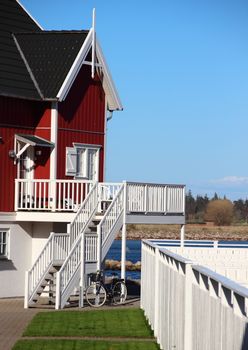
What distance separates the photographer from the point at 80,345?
58.2 ft

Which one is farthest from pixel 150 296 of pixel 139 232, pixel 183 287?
pixel 139 232

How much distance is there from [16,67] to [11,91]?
6.07 feet

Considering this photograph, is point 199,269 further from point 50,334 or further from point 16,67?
point 16,67

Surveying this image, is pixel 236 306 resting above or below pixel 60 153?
below

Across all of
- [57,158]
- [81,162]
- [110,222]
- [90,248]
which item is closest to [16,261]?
[57,158]

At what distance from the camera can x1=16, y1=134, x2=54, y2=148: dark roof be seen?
30400mm

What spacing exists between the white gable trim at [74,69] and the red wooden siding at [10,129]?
2.38ft

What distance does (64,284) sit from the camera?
26.5 meters

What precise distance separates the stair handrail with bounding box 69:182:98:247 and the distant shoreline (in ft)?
411

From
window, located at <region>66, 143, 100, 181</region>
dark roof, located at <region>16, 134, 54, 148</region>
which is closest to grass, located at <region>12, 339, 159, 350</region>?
dark roof, located at <region>16, 134, 54, 148</region>

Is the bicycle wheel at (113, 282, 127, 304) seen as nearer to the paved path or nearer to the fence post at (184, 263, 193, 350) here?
the paved path

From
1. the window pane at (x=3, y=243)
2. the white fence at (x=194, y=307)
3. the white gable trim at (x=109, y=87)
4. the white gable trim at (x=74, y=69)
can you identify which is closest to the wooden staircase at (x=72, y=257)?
the window pane at (x=3, y=243)

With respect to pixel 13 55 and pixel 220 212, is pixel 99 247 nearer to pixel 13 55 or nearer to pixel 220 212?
pixel 13 55

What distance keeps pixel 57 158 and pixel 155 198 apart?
11.9 ft
